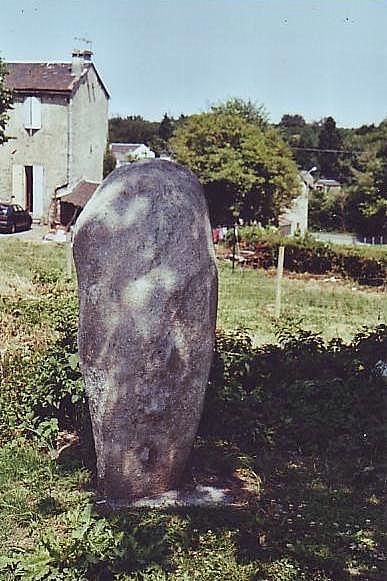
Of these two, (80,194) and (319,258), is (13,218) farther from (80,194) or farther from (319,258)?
(319,258)

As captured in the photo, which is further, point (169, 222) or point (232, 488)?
point (232, 488)

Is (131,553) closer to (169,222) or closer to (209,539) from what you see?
(209,539)

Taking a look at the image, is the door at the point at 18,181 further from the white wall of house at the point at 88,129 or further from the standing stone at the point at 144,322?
the standing stone at the point at 144,322

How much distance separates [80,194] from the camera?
1527 centimetres

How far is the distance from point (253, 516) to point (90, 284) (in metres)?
1.61

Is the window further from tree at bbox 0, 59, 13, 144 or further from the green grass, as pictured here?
the green grass


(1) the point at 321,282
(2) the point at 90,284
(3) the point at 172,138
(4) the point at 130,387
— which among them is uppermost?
(3) the point at 172,138

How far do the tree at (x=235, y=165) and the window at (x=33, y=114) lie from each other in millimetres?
4571

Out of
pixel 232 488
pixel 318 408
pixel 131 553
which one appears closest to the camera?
pixel 131 553

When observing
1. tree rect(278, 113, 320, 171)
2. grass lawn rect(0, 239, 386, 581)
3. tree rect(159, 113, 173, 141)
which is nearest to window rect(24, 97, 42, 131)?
tree rect(159, 113, 173, 141)

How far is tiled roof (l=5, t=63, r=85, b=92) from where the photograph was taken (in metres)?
20.9

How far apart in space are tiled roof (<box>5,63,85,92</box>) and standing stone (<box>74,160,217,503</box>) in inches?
656

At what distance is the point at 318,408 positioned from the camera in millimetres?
6086

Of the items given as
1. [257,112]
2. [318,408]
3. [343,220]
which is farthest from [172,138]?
[318,408]
